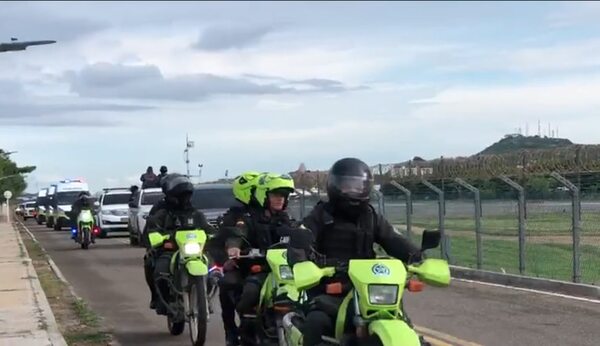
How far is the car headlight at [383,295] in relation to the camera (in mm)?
5727

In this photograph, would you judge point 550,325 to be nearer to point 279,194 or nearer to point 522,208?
point 279,194

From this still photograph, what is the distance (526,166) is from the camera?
19.0 metres

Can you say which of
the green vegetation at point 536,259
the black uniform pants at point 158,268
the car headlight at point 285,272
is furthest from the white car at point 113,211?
the car headlight at point 285,272

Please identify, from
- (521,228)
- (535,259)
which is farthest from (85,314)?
(535,259)

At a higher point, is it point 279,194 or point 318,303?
point 279,194

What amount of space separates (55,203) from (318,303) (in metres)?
42.4

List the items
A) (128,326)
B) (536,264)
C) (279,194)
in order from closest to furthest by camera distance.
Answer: (279,194)
(128,326)
(536,264)

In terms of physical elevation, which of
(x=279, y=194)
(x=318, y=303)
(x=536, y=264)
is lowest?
(x=536, y=264)

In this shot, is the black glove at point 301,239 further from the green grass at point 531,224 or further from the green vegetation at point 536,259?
the green vegetation at point 536,259

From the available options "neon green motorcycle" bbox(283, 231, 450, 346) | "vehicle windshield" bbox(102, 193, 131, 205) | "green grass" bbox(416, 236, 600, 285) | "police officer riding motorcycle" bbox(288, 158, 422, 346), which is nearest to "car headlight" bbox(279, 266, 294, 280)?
"police officer riding motorcycle" bbox(288, 158, 422, 346)

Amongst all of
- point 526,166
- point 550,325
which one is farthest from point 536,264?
point 550,325

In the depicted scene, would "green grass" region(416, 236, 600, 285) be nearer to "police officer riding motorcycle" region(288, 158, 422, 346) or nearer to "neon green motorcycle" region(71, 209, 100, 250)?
"police officer riding motorcycle" region(288, 158, 422, 346)

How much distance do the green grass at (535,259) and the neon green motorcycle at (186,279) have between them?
790cm

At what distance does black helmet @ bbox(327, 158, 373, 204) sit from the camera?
649cm
